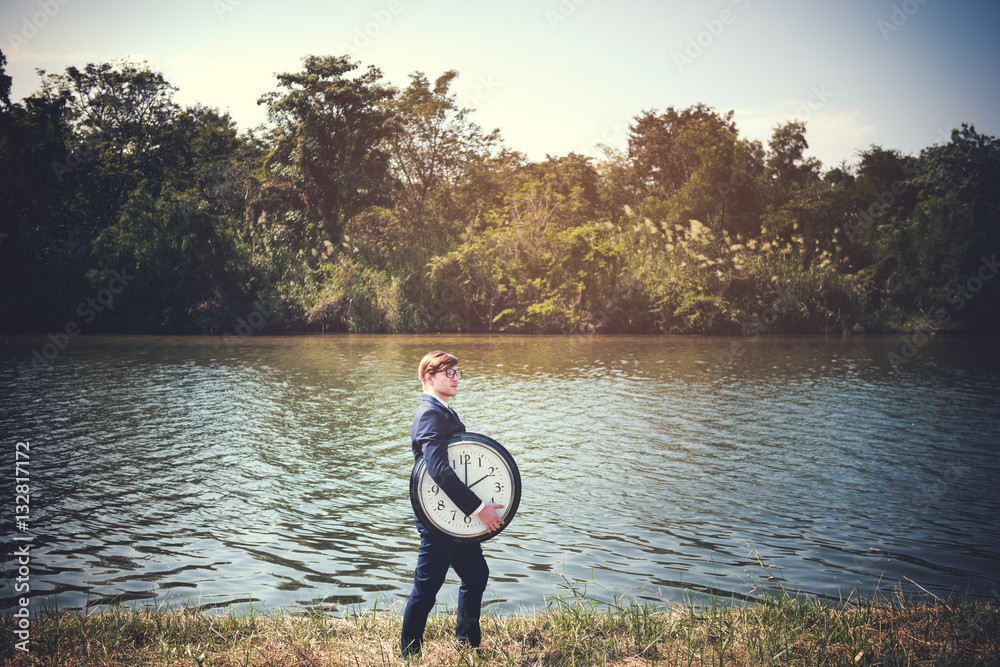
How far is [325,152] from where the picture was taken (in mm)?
45281

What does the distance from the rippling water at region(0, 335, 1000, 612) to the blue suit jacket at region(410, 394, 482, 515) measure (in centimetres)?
207

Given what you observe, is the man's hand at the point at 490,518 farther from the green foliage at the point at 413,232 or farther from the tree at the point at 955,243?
the tree at the point at 955,243

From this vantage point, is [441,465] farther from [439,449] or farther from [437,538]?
[437,538]

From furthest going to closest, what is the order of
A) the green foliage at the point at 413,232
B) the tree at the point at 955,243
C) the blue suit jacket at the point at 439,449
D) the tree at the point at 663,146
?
the tree at the point at 663,146, the tree at the point at 955,243, the green foliage at the point at 413,232, the blue suit jacket at the point at 439,449

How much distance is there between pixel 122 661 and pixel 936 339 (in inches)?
1519

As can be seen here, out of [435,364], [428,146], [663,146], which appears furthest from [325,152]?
[435,364]

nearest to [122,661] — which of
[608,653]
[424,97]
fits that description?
[608,653]

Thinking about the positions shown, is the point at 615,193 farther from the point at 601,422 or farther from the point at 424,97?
the point at 601,422

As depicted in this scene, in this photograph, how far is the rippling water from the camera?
22.3ft

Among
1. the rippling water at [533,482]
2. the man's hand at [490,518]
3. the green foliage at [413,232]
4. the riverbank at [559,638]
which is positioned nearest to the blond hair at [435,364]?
the man's hand at [490,518]

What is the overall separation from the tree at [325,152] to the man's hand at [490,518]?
40.9 metres

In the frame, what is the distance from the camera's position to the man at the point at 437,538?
4379 millimetres

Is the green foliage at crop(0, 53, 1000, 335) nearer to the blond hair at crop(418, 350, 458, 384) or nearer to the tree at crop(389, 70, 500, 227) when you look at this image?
the tree at crop(389, 70, 500, 227)

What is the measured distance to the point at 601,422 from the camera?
14859 mm
